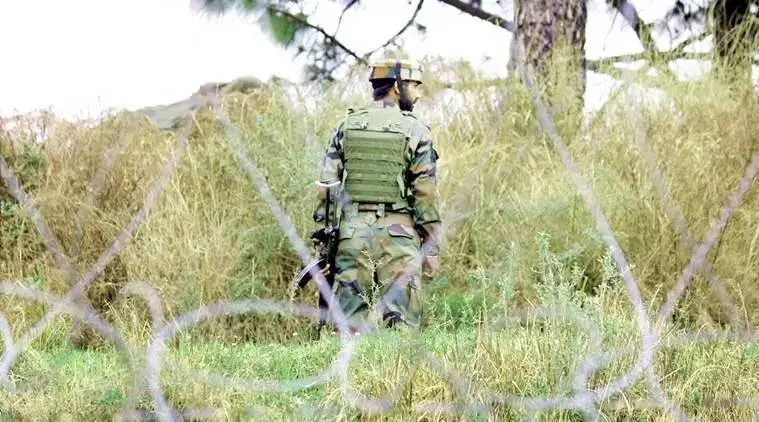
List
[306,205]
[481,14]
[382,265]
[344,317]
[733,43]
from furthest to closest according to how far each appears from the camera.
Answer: [481,14]
[733,43]
[306,205]
[344,317]
[382,265]

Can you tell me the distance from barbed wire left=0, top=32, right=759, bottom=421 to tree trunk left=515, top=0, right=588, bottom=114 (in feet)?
0.45

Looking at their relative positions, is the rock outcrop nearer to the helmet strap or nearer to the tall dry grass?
the tall dry grass

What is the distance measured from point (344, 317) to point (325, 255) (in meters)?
0.41

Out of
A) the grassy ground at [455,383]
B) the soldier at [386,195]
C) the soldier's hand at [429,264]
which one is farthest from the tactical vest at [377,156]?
the grassy ground at [455,383]

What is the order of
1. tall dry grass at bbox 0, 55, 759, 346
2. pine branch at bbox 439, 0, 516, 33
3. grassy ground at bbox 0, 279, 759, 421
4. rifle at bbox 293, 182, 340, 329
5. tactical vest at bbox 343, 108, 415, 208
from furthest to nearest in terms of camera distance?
pine branch at bbox 439, 0, 516, 33 → tall dry grass at bbox 0, 55, 759, 346 → rifle at bbox 293, 182, 340, 329 → tactical vest at bbox 343, 108, 415, 208 → grassy ground at bbox 0, 279, 759, 421

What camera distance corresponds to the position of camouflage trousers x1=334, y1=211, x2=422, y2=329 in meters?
6.46

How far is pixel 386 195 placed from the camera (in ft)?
21.1

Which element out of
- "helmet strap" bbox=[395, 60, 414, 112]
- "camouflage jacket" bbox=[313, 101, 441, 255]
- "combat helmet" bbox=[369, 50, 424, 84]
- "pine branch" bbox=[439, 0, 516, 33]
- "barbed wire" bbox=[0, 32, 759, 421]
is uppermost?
"pine branch" bbox=[439, 0, 516, 33]

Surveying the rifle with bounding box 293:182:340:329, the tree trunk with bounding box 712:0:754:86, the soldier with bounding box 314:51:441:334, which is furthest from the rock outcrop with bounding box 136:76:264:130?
the soldier with bounding box 314:51:441:334

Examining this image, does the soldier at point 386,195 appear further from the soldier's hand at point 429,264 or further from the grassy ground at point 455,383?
the grassy ground at point 455,383

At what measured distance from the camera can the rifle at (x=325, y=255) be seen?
21.6 feet

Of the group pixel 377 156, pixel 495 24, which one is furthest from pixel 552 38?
Answer: pixel 377 156

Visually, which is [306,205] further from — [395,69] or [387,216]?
[395,69]

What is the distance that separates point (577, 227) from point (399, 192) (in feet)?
6.46
